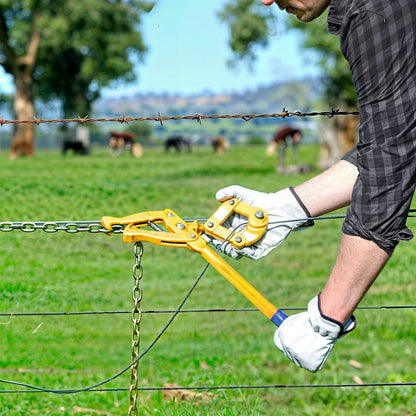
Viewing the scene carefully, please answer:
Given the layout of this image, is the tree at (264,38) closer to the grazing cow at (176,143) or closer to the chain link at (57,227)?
the grazing cow at (176,143)

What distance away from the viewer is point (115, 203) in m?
7.35

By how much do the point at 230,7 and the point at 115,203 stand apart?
48.5ft

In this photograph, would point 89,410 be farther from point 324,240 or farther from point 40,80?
point 40,80

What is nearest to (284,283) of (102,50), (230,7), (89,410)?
(89,410)

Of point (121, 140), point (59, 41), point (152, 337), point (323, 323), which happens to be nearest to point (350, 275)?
point (323, 323)

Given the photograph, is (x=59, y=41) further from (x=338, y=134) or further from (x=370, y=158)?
(x=370, y=158)

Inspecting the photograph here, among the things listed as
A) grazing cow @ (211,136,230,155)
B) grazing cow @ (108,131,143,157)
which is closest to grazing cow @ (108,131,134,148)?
grazing cow @ (108,131,143,157)

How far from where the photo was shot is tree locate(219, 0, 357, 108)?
19.0 metres

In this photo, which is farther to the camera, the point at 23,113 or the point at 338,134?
the point at 23,113

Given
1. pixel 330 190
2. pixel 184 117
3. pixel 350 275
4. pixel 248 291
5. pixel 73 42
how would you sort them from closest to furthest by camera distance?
pixel 350 275
pixel 248 291
pixel 330 190
pixel 184 117
pixel 73 42

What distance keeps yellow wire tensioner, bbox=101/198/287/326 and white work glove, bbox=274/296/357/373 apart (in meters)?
0.10

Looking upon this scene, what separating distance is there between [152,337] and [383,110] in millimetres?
3622

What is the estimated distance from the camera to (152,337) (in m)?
5.05

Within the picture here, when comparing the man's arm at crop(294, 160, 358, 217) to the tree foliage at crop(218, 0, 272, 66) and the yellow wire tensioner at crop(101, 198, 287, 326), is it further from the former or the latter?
the tree foliage at crop(218, 0, 272, 66)
